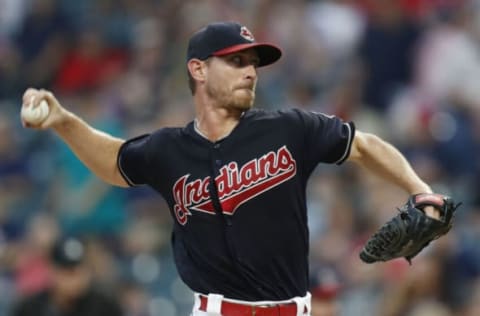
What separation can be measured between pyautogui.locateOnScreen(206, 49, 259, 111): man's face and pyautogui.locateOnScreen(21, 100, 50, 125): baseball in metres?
0.71

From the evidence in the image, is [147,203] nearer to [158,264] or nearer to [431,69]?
[158,264]

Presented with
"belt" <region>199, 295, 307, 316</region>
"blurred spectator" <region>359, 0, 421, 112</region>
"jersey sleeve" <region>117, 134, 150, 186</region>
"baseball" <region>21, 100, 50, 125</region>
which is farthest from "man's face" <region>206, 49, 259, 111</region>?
"blurred spectator" <region>359, 0, 421, 112</region>

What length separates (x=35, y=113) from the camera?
564 centimetres

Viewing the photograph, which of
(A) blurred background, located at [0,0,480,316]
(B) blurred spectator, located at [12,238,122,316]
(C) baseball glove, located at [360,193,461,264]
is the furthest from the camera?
(A) blurred background, located at [0,0,480,316]

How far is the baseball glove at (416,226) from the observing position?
540 cm

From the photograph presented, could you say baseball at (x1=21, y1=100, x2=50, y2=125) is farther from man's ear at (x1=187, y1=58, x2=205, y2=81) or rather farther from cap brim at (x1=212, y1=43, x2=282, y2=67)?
cap brim at (x1=212, y1=43, x2=282, y2=67)

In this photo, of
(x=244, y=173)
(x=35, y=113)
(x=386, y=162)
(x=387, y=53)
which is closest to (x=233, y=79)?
(x=244, y=173)

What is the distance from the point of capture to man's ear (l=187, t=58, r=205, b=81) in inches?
227

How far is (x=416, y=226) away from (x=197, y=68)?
3.86 feet

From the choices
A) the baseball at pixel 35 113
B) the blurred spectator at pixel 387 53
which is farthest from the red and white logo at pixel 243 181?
the blurred spectator at pixel 387 53

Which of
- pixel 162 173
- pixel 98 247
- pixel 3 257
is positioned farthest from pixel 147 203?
pixel 162 173

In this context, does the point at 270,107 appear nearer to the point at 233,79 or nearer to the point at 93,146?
the point at 93,146

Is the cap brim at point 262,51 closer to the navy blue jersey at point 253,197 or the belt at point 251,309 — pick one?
the navy blue jersey at point 253,197

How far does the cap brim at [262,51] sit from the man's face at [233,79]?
0.04 metres
